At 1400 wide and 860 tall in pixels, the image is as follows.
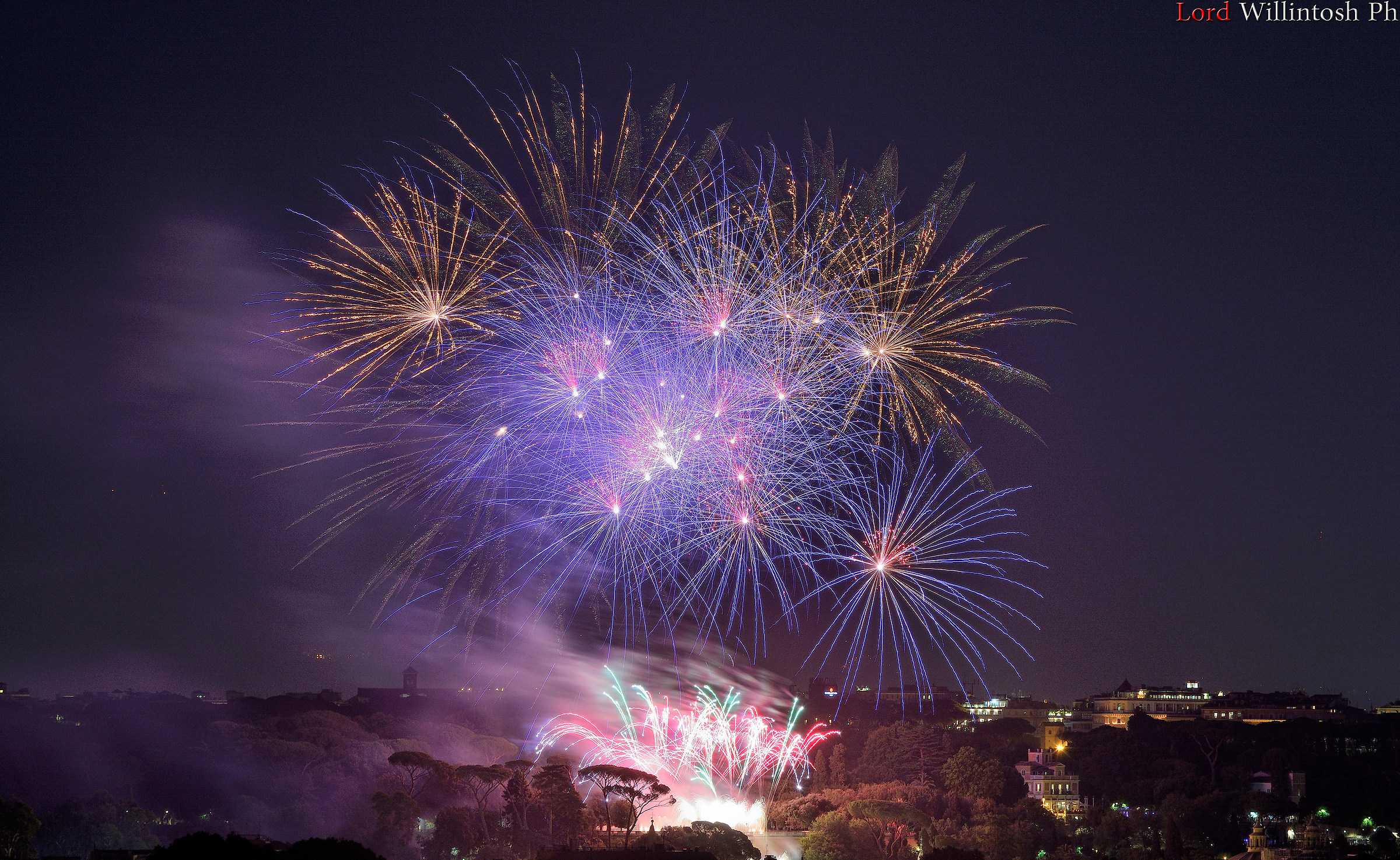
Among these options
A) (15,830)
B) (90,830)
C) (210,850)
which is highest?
(210,850)

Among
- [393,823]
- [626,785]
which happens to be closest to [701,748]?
[626,785]

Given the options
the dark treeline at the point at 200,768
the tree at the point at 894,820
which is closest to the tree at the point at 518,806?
the dark treeline at the point at 200,768

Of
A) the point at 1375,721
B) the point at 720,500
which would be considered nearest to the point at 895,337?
the point at 720,500

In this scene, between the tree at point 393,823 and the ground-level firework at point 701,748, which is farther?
the ground-level firework at point 701,748

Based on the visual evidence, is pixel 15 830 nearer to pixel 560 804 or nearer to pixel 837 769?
pixel 560 804

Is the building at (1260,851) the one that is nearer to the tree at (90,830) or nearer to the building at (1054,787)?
the building at (1054,787)
